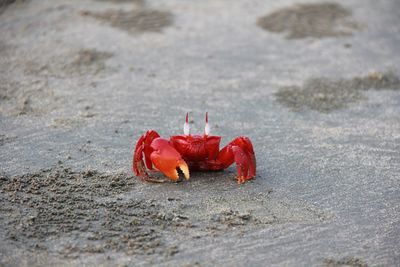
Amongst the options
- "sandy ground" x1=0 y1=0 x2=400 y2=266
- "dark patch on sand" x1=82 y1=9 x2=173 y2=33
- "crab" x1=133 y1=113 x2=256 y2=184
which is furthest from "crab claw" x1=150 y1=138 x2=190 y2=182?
"dark patch on sand" x1=82 y1=9 x2=173 y2=33

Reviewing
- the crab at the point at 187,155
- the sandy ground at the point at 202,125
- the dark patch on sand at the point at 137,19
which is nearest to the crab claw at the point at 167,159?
the crab at the point at 187,155

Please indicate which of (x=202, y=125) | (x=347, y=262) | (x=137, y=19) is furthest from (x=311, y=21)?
(x=347, y=262)

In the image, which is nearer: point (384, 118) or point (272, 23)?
point (384, 118)

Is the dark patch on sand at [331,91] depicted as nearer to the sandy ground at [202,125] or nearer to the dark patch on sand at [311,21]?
the sandy ground at [202,125]

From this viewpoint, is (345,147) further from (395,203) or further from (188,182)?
(188,182)

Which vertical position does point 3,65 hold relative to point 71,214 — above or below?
above

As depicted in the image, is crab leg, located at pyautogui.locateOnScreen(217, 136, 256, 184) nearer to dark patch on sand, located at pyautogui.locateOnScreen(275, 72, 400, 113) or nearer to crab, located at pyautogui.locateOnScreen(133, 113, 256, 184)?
crab, located at pyautogui.locateOnScreen(133, 113, 256, 184)

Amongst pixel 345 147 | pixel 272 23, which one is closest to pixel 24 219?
pixel 345 147

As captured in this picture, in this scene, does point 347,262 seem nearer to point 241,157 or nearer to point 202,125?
point 241,157
